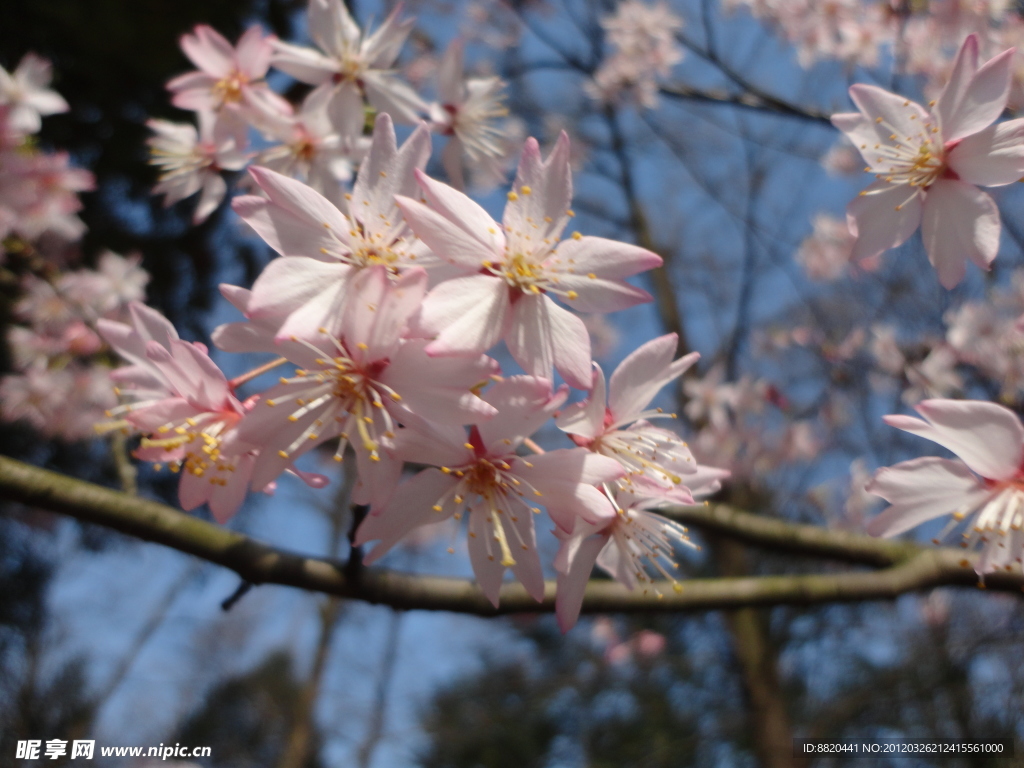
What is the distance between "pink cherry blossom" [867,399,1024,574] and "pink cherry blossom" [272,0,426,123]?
1.11 metres

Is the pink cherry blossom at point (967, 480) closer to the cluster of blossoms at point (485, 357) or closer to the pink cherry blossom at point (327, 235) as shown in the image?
the cluster of blossoms at point (485, 357)

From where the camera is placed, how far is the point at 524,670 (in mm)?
8328

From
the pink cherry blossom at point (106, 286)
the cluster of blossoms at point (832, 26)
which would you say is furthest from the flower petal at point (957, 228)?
the pink cherry blossom at point (106, 286)

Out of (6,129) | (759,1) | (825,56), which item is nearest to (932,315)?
(825,56)

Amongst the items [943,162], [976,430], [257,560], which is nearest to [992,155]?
[943,162]

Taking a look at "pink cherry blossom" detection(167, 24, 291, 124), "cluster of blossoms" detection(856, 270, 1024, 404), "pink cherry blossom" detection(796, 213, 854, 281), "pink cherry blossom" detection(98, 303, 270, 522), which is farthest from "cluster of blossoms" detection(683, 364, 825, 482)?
"pink cherry blossom" detection(98, 303, 270, 522)

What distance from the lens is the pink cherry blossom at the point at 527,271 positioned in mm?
711

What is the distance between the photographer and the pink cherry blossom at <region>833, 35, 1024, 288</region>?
96cm

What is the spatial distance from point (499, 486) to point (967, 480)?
2.15ft

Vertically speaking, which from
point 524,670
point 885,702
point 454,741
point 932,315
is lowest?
point 524,670

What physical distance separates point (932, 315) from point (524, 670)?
6526 millimetres

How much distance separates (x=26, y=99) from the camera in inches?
80.7

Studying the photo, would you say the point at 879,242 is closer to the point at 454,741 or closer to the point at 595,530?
the point at 595,530

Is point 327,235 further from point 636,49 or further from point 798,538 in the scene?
point 636,49
